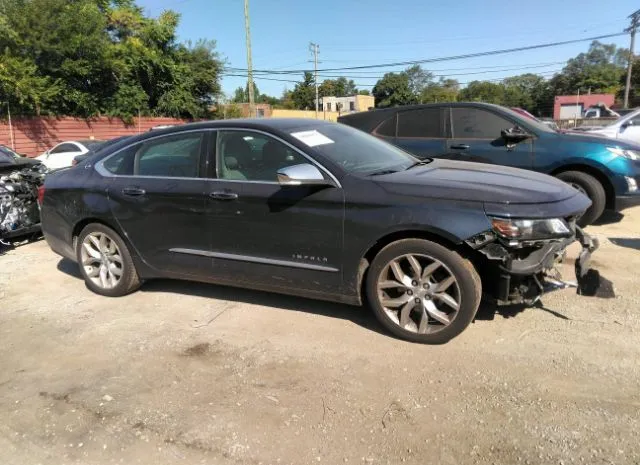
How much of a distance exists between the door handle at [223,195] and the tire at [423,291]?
1270 millimetres

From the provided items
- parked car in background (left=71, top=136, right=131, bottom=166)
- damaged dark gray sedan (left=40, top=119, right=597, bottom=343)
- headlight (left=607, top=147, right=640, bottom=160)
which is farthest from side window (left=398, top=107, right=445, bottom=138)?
parked car in background (left=71, top=136, right=131, bottom=166)

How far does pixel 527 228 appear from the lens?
3389 millimetres

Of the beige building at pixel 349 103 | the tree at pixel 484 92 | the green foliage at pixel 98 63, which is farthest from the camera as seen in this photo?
the tree at pixel 484 92

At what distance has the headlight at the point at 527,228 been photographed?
337cm

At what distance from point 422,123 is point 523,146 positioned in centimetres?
153

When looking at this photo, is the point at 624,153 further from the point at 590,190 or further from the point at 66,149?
the point at 66,149

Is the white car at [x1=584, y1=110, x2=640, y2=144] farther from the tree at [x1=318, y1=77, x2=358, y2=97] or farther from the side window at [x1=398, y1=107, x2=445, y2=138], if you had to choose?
the tree at [x1=318, y1=77, x2=358, y2=97]

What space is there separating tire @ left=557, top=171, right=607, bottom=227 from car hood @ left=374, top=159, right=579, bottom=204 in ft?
9.36

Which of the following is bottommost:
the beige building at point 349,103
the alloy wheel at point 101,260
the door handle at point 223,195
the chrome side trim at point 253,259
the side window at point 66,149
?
the alloy wheel at point 101,260

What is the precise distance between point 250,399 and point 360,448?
2.69ft

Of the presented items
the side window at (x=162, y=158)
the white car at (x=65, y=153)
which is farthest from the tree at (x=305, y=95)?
the side window at (x=162, y=158)

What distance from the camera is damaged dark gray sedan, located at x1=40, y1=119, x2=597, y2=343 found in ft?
11.4

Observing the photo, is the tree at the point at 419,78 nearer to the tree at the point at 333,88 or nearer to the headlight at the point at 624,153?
the tree at the point at 333,88

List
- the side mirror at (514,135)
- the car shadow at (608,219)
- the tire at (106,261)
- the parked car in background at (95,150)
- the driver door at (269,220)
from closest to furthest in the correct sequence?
the driver door at (269,220), the tire at (106,261), the parked car in background at (95,150), the side mirror at (514,135), the car shadow at (608,219)
